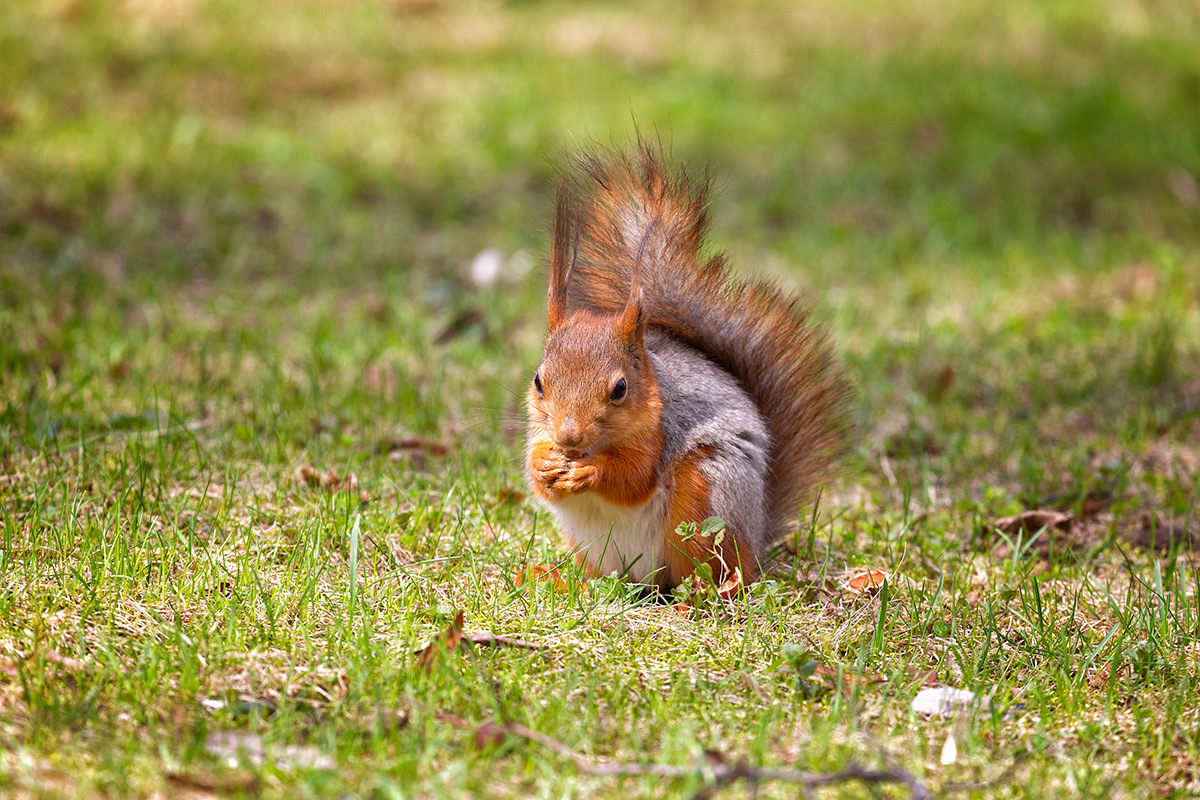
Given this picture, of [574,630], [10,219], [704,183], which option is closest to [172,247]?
[10,219]

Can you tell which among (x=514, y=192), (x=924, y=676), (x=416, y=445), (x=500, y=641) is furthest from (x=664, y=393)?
(x=514, y=192)

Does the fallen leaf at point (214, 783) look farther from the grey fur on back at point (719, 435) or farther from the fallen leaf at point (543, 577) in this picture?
the grey fur on back at point (719, 435)

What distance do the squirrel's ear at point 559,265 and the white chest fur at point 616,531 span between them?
0.36 metres

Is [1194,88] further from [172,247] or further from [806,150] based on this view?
[172,247]

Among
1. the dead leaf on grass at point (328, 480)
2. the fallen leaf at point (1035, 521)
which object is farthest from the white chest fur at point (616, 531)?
the fallen leaf at point (1035, 521)

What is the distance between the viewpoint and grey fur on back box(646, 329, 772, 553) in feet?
7.73

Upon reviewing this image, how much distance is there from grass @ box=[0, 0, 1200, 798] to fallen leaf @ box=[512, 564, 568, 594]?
41mm

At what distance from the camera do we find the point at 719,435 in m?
2.40

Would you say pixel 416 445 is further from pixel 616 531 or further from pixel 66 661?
pixel 66 661

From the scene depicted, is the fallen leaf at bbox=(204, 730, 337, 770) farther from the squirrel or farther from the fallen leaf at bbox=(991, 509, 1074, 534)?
the fallen leaf at bbox=(991, 509, 1074, 534)

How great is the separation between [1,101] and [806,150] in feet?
12.0

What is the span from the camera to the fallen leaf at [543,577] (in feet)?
7.74

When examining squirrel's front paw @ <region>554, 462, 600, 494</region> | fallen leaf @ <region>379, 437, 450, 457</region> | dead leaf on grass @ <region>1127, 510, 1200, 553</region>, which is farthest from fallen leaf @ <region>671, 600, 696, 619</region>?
dead leaf on grass @ <region>1127, 510, 1200, 553</region>

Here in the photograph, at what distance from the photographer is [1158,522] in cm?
298
